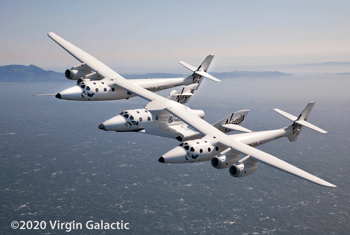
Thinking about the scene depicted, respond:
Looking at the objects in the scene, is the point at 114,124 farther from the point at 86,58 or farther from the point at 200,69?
the point at 200,69

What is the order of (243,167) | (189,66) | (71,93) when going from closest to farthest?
(243,167)
(71,93)
(189,66)

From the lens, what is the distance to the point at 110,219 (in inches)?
6255

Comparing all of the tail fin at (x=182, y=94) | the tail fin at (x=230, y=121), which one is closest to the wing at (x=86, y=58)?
the tail fin at (x=182, y=94)

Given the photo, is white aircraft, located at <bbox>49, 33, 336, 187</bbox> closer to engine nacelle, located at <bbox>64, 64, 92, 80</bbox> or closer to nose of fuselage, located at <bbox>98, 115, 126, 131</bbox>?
nose of fuselage, located at <bbox>98, 115, 126, 131</bbox>

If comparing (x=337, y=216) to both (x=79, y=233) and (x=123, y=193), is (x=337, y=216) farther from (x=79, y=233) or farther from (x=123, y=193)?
(x=79, y=233)

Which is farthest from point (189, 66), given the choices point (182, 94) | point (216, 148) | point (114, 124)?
point (216, 148)

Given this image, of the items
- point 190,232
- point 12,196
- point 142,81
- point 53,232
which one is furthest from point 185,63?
point 12,196

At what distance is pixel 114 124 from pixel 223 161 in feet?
57.3

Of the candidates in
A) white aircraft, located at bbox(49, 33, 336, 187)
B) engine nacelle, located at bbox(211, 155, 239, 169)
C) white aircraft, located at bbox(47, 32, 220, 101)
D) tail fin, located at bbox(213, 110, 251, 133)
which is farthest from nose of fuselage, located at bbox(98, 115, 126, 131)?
engine nacelle, located at bbox(211, 155, 239, 169)

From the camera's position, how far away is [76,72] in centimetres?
4738

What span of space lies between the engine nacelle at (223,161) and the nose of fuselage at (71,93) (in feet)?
76.6

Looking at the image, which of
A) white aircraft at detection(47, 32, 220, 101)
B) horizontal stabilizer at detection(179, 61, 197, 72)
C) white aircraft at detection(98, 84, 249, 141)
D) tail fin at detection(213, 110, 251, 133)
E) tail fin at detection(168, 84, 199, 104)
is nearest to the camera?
white aircraft at detection(98, 84, 249, 141)

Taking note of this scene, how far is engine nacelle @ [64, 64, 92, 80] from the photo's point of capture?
155 feet

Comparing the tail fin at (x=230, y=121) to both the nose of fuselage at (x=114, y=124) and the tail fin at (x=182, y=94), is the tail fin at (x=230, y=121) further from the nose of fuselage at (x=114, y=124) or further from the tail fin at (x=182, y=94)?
the nose of fuselage at (x=114, y=124)
